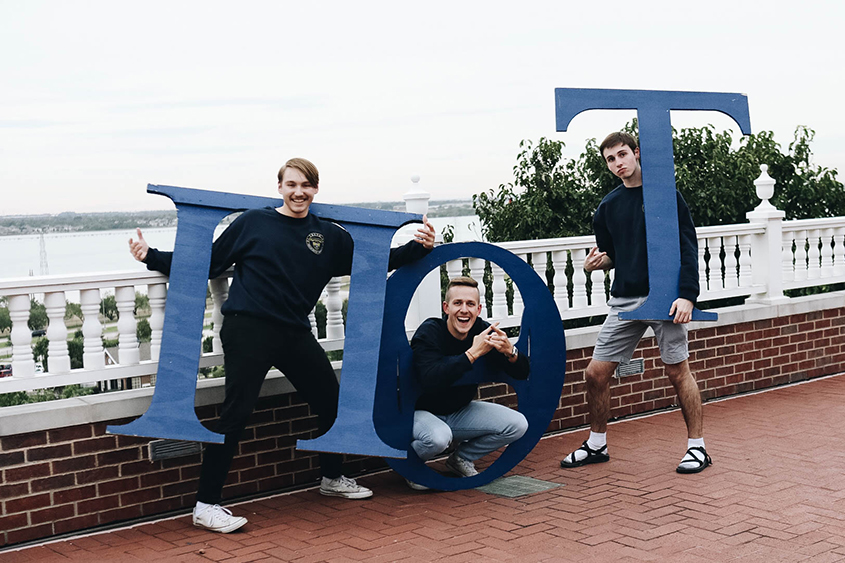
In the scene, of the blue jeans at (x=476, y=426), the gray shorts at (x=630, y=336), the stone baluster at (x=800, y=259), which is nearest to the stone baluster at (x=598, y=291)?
the gray shorts at (x=630, y=336)

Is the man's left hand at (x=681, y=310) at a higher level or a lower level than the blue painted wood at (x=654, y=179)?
lower

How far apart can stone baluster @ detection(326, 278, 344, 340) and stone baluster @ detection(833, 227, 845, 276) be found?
5946 mm

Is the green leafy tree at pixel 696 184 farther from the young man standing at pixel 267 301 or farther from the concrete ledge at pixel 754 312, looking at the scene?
the young man standing at pixel 267 301

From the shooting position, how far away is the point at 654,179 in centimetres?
608

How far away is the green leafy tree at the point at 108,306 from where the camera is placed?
569 centimetres

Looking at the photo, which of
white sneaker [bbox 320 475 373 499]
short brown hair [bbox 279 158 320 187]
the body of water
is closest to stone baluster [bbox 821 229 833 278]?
the body of water

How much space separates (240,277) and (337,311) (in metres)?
1.04

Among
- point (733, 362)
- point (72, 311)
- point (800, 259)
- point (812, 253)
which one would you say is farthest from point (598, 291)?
point (72, 311)

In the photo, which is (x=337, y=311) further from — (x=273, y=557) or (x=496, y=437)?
(x=273, y=557)

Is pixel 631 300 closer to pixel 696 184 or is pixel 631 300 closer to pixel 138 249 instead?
pixel 138 249

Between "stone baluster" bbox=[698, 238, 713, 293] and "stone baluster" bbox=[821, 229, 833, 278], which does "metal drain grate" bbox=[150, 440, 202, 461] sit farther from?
"stone baluster" bbox=[821, 229, 833, 278]

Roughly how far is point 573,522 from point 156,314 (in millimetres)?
2708

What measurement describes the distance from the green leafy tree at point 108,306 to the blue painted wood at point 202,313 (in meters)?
0.49

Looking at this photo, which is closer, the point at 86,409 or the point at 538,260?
the point at 86,409
